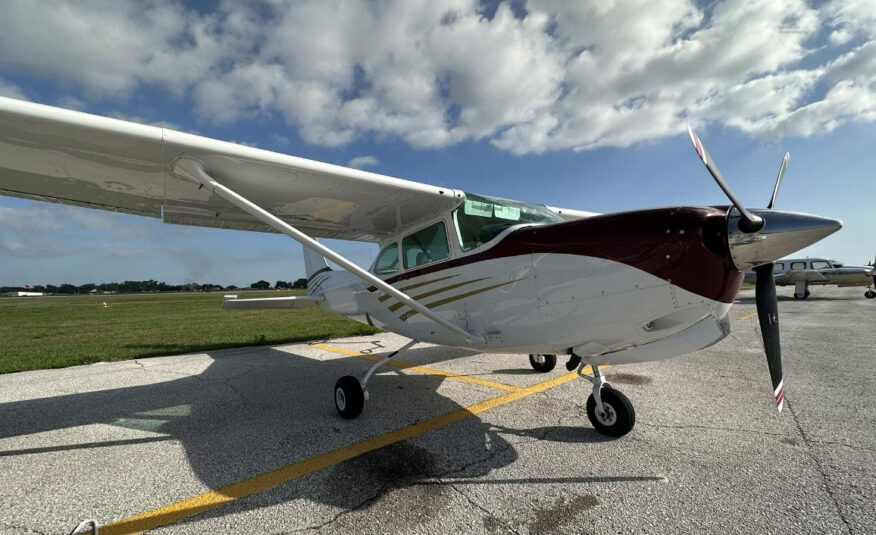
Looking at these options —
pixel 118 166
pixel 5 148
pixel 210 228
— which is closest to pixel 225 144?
pixel 118 166

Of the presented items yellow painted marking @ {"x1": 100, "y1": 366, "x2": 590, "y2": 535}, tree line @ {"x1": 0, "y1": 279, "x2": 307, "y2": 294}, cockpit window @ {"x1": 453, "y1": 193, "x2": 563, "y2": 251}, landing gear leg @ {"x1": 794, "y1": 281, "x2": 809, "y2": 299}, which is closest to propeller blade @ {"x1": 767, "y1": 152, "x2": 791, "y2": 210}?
cockpit window @ {"x1": 453, "y1": 193, "x2": 563, "y2": 251}

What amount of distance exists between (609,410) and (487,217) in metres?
2.15

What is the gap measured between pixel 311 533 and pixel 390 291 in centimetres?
185

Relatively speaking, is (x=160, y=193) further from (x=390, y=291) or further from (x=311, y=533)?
(x=311, y=533)

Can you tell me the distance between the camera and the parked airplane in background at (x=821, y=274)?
76.1 ft

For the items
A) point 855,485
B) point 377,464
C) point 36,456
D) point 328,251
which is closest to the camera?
point 855,485

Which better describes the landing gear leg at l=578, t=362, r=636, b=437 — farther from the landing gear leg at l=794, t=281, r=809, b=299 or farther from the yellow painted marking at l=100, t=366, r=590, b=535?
the landing gear leg at l=794, t=281, r=809, b=299

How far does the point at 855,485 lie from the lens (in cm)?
252

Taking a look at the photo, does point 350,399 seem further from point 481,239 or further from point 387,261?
point 481,239

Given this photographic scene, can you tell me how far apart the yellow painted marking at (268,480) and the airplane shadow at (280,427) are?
0.28 ft

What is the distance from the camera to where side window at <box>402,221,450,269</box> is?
4176 mm

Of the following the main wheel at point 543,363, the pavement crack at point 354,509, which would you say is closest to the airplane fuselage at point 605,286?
the pavement crack at point 354,509

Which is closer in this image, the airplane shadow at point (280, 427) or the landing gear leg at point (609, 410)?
the airplane shadow at point (280, 427)

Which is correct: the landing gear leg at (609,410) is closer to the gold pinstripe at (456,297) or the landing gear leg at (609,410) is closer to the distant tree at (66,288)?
the gold pinstripe at (456,297)
